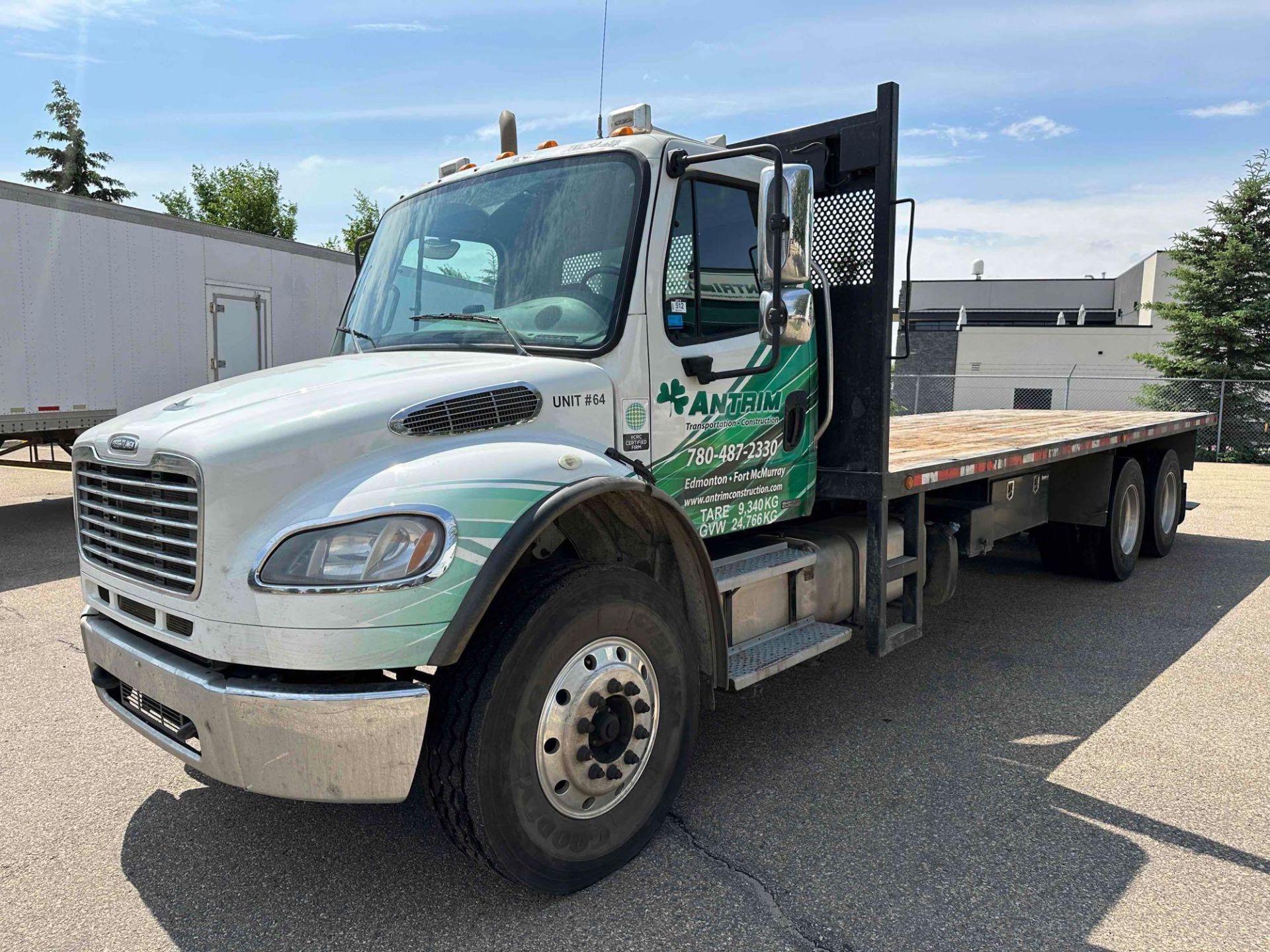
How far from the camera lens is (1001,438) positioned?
6.88m

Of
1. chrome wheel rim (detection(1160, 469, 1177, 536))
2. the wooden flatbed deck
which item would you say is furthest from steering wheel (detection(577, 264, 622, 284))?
chrome wheel rim (detection(1160, 469, 1177, 536))

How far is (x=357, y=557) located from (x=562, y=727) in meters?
0.86

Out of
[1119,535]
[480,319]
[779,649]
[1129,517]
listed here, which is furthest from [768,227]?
[1129,517]

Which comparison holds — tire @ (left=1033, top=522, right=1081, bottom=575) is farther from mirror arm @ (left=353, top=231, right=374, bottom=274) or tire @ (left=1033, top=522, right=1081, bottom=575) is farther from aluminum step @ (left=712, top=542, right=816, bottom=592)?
mirror arm @ (left=353, top=231, right=374, bottom=274)

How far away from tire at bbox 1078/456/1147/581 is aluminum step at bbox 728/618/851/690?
398cm

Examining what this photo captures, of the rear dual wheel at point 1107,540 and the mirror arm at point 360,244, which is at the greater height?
the mirror arm at point 360,244

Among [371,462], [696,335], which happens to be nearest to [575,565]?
[371,462]

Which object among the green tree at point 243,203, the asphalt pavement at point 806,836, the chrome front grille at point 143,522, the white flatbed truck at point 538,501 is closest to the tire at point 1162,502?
the asphalt pavement at point 806,836

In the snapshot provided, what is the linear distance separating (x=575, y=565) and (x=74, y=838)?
213 centimetres

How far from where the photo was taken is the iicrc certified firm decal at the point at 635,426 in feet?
11.2

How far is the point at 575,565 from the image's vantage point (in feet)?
9.98

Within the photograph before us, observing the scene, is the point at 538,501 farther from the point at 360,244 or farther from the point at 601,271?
the point at 360,244

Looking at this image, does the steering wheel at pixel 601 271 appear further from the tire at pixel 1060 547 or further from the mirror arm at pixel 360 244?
the tire at pixel 1060 547

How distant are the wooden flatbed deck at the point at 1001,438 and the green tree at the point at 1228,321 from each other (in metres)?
11.7
